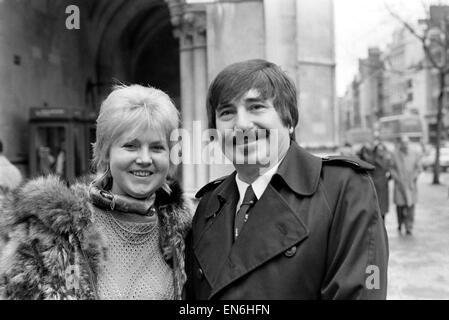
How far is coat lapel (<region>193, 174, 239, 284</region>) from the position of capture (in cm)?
174

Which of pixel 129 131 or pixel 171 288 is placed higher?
pixel 129 131

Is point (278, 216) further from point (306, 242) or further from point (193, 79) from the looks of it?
point (193, 79)

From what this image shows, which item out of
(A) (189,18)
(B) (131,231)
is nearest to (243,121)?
(B) (131,231)

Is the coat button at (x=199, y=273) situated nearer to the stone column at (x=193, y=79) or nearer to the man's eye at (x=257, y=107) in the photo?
the man's eye at (x=257, y=107)

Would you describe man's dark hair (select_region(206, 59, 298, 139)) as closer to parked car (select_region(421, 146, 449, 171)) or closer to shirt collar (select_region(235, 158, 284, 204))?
shirt collar (select_region(235, 158, 284, 204))

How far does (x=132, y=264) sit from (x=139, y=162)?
37 cm

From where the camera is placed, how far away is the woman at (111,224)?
1682 mm

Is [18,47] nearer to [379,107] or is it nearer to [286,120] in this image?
[286,120]

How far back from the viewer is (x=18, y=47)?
930 cm

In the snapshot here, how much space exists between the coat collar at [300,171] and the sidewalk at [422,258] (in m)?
4.22

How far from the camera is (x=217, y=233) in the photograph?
181 cm

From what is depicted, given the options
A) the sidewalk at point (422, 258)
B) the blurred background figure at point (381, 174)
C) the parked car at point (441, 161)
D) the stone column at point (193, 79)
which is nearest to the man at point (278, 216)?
the sidewalk at point (422, 258)
